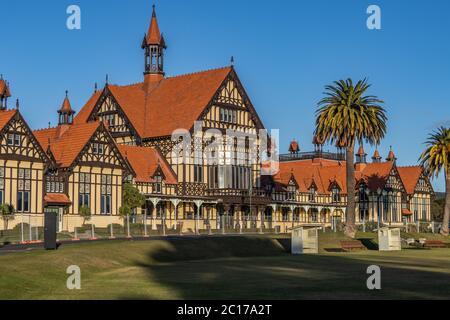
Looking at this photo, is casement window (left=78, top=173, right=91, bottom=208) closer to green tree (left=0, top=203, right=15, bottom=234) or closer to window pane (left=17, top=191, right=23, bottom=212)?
window pane (left=17, top=191, right=23, bottom=212)

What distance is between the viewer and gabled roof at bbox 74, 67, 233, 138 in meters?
89.0

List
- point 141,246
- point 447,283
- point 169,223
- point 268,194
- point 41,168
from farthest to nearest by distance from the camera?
1. point 268,194
2. point 169,223
3. point 41,168
4. point 141,246
5. point 447,283

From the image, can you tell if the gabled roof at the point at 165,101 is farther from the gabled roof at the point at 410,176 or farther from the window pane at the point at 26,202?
the gabled roof at the point at 410,176

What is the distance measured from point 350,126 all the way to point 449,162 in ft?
73.9

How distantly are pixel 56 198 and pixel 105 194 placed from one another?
21.2 ft

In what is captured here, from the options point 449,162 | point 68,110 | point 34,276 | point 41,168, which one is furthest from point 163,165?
point 34,276

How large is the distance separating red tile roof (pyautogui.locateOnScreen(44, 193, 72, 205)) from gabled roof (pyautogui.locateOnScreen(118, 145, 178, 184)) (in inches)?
372

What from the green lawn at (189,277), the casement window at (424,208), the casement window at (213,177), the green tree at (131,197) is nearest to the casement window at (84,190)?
the green tree at (131,197)

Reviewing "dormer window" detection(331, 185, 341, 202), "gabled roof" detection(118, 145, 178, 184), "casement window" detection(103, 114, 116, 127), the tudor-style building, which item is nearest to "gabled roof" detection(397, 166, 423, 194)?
the tudor-style building

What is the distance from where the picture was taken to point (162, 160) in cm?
8756

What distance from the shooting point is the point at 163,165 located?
86.6 metres

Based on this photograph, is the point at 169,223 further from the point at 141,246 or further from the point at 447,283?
the point at 447,283

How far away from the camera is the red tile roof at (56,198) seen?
69.7 metres

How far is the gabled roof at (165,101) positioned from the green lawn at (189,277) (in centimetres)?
4283
